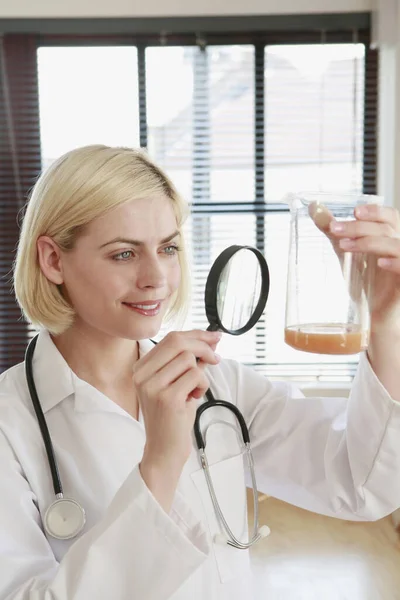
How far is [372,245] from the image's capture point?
107cm

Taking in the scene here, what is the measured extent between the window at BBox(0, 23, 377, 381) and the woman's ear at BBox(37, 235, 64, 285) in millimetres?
2295

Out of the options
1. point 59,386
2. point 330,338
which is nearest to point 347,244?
point 330,338

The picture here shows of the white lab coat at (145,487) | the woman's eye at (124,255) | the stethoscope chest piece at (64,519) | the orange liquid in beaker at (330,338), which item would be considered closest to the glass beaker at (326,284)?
the orange liquid in beaker at (330,338)

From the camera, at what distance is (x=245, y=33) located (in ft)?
11.9

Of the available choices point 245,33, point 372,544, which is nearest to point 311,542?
point 372,544

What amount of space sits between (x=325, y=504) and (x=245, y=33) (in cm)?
281

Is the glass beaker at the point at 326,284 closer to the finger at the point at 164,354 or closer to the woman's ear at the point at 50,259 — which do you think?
the finger at the point at 164,354

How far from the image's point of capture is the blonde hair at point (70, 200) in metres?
1.27

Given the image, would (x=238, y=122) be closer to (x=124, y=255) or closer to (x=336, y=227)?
(x=124, y=255)

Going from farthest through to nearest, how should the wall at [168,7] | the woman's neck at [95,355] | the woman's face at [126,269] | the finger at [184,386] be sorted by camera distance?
the wall at [168,7] → the woman's neck at [95,355] → the woman's face at [126,269] → the finger at [184,386]

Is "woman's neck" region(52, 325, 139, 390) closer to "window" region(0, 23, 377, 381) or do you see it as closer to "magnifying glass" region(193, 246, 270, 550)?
"magnifying glass" region(193, 246, 270, 550)

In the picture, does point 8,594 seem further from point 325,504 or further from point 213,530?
point 325,504

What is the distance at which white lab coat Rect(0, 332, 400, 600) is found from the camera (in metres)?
1.01

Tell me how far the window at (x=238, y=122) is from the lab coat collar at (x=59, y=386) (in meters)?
2.34
